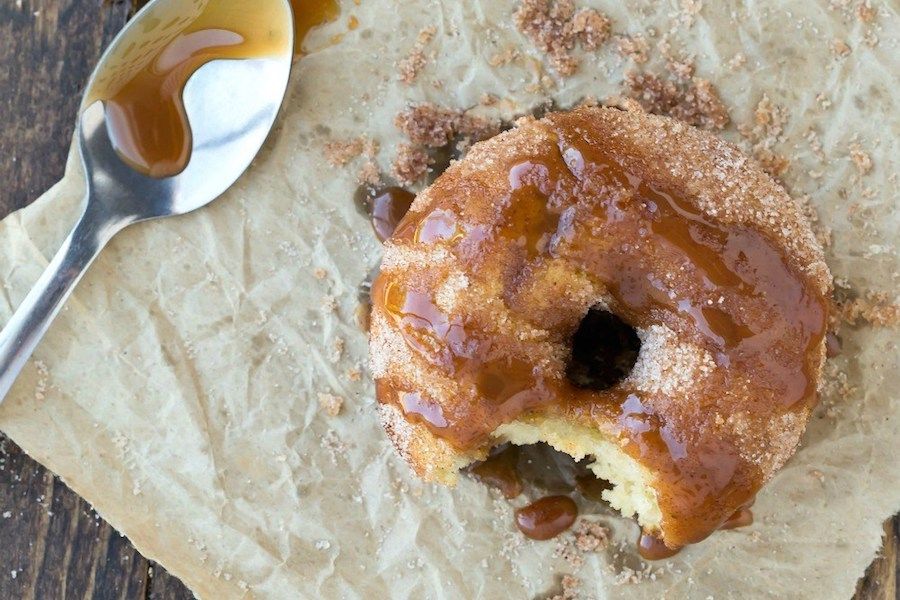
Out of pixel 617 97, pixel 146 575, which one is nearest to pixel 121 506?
pixel 146 575

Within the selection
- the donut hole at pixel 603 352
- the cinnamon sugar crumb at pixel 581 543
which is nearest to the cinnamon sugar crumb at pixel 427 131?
the donut hole at pixel 603 352

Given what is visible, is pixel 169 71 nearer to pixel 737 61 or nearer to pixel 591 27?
pixel 591 27

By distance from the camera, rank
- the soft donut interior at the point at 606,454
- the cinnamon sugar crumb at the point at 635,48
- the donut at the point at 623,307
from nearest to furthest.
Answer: the donut at the point at 623,307, the soft donut interior at the point at 606,454, the cinnamon sugar crumb at the point at 635,48

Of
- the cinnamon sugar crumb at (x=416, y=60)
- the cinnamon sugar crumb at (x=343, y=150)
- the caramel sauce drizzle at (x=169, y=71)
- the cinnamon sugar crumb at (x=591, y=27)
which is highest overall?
the caramel sauce drizzle at (x=169, y=71)

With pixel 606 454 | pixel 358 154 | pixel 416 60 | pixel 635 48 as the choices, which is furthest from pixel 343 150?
pixel 606 454

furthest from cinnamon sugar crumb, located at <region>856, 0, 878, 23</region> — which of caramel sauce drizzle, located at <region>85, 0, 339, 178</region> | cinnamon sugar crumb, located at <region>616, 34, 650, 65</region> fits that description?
→ caramel sauce drizzle, located at <region>85, 0, 339, 178</region>

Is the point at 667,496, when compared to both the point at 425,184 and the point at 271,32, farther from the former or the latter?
the point at 271,32

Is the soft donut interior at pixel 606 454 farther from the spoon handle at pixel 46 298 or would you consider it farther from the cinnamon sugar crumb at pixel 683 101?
the spoon handle at pixel 46 298
